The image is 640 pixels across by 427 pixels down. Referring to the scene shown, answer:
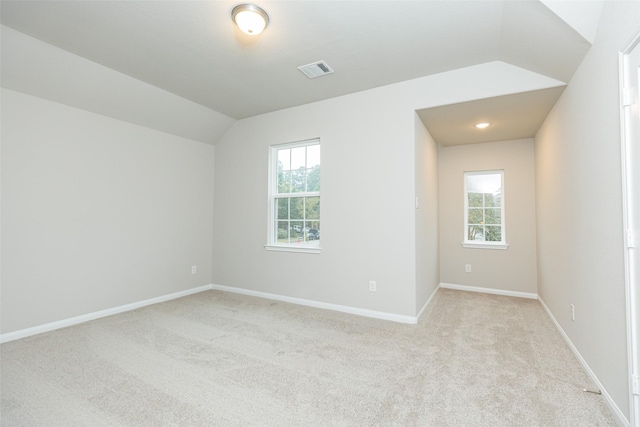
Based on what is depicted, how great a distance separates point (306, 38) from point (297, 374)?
106 inches

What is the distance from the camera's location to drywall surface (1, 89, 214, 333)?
2803 mm

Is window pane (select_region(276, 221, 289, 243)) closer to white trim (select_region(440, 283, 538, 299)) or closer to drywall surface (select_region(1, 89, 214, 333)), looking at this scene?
drywall surface (select_region(1, 89, 214, 333))

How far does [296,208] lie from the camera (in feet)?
13.6

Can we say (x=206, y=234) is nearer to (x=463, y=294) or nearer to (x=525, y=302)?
(x=463, y=294)

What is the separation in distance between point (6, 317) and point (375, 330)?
3502 mm

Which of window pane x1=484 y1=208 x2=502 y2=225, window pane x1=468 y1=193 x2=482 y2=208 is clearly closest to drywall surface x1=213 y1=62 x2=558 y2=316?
window pane x1=468 y1=193 x2=482 y2=208

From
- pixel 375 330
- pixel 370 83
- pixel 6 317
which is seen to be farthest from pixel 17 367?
pixel 370 83

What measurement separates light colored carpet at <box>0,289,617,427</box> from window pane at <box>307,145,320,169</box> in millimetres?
1991

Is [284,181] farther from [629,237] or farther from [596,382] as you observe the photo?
[596,382]

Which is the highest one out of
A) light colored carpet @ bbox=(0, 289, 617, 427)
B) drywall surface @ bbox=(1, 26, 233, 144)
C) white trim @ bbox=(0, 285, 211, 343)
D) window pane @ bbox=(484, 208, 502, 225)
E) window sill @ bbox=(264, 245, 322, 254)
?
drywall surface @ bbox=(1, 26, 233, 144)

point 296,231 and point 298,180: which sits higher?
point 298,180

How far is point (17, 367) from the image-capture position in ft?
7.22

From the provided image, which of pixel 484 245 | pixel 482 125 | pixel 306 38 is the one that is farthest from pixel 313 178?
pixel 484 245

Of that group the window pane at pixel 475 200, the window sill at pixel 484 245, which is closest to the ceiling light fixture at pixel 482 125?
the window pane at pixel 475 200
